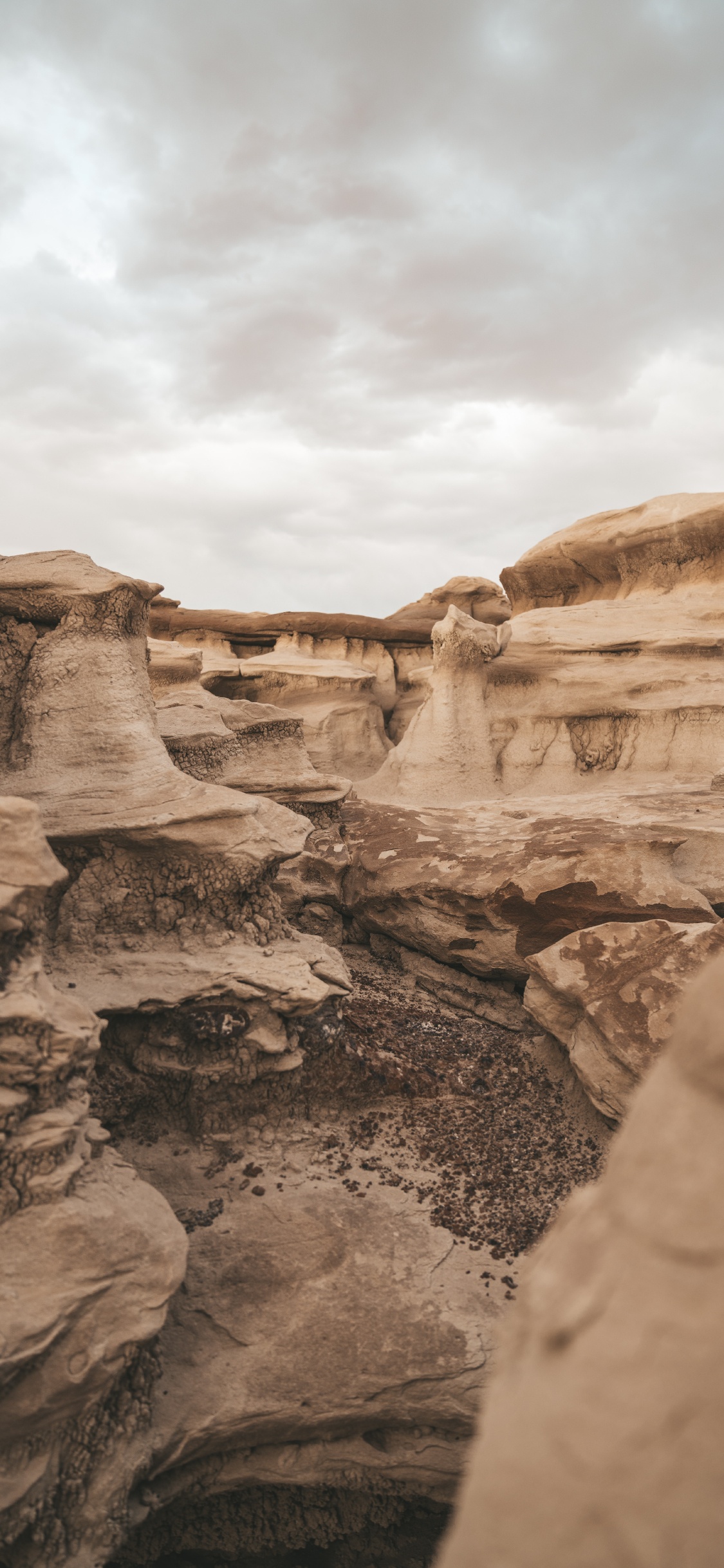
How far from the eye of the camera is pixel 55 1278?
97.7 inches

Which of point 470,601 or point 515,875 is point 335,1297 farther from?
point 470,601

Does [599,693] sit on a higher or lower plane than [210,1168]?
higher

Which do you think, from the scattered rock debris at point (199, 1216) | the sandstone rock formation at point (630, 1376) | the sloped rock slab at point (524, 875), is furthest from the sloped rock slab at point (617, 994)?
the sandstone rock formation at point (630, 1376)

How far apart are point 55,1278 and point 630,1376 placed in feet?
6.92

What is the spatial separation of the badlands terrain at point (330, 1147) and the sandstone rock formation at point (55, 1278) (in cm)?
1

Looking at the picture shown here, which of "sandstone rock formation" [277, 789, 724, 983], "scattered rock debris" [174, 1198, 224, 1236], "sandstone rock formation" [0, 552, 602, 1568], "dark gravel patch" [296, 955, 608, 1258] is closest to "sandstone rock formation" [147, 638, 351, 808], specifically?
"sandstone rock formation" [277, 789, 724, 983]

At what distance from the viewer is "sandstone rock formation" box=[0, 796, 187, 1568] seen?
241 centimetres

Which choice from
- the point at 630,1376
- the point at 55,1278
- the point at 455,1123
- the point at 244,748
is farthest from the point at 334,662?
the point at 630,1376

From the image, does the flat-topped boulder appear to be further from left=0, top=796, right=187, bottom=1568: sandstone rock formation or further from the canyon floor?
left=0, top=796, right=187, bottom=1568: sandstone rock formation

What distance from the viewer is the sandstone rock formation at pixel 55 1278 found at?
2.41 meters

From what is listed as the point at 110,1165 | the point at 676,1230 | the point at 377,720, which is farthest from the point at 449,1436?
the point at 377,720

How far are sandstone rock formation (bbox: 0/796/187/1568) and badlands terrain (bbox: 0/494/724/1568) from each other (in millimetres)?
11

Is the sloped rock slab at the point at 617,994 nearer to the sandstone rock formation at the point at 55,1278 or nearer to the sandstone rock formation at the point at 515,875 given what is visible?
the sandstone rock formation at the point at 515,875

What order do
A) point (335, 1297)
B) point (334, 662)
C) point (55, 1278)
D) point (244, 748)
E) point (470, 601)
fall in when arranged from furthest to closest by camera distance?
point (470, 601), point (334, 662), point (244, 748), point (335, 1297), point (55, 1278)
